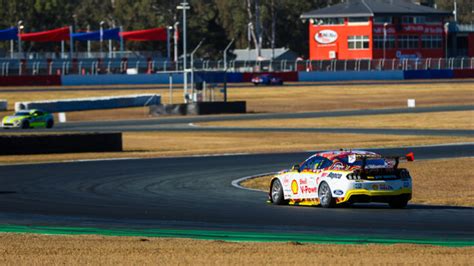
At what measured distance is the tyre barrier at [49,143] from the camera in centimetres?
4100

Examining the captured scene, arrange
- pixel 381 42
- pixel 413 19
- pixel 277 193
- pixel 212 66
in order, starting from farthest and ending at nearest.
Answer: pixel 413 19 → pixel 381 42 → pixel 212 66 → pixel 277 193

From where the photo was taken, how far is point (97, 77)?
104812 millimetres

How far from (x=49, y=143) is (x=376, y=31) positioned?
8990 centimetres

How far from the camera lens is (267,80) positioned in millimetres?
105250

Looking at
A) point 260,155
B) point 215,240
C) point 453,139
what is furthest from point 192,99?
point 215,240

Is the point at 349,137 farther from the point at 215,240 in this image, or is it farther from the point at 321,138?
the point at 215,240

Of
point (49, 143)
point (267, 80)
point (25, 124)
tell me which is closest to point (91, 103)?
point (25, 124)

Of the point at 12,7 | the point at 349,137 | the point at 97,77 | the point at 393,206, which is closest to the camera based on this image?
the point at 393,206

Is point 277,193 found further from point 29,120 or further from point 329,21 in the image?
point 329,21

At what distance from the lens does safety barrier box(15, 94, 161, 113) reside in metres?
74.1

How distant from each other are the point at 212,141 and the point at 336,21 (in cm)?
8239

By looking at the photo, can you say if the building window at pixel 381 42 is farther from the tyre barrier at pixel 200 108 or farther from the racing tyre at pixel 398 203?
the racing tyre at pixel 398 203

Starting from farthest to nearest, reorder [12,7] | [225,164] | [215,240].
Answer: [12,7], [225,164], [215,240]

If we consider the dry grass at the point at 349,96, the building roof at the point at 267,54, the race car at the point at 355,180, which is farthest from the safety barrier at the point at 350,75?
the race car at the point at 355,180
